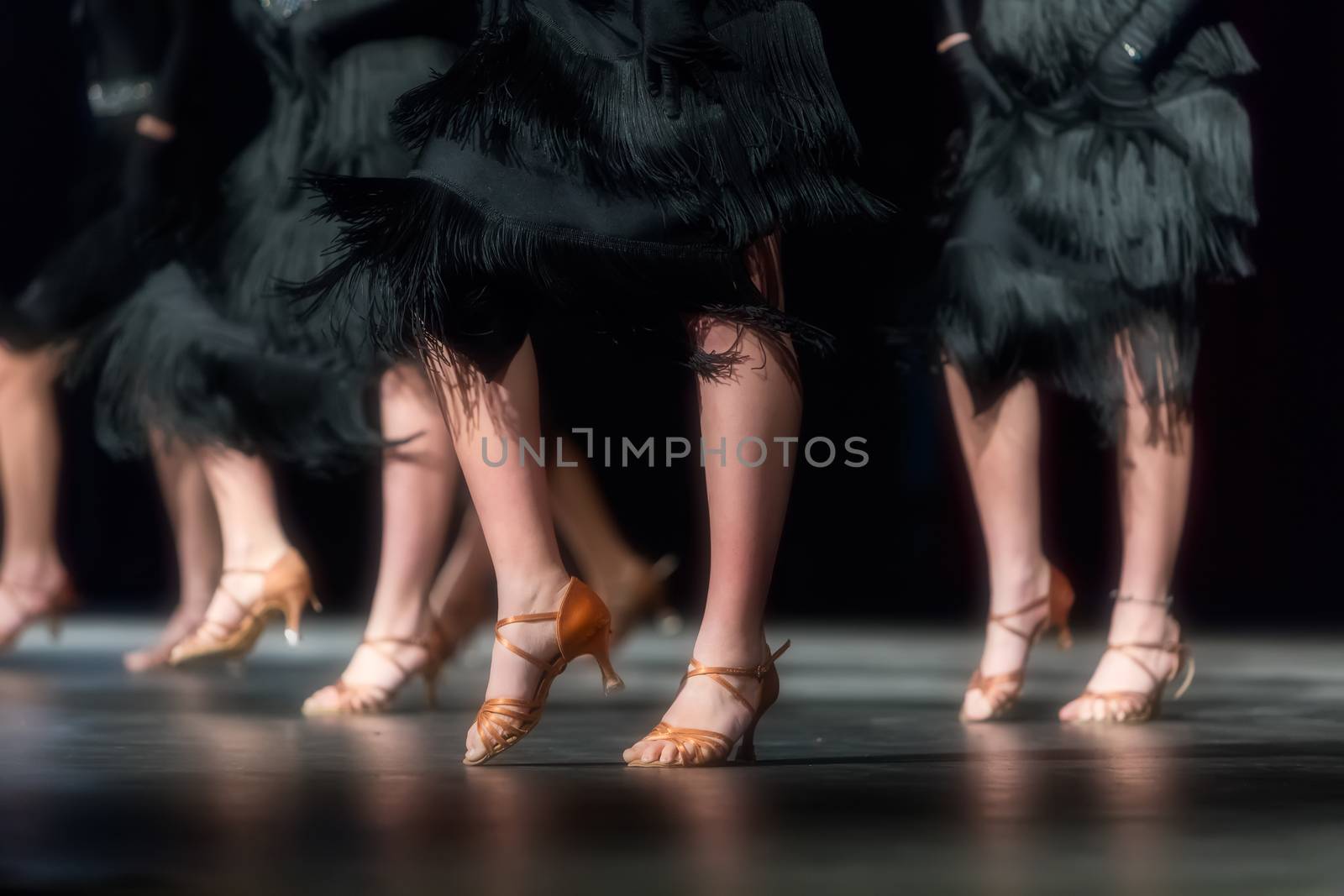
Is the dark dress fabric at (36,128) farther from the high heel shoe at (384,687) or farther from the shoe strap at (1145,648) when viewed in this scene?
the shoe strap at (1145,648)

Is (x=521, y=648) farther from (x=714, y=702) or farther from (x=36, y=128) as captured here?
(x=36, y=128)

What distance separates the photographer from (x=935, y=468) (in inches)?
212

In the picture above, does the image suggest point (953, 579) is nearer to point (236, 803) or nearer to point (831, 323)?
point (831, 323)

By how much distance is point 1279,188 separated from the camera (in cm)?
444

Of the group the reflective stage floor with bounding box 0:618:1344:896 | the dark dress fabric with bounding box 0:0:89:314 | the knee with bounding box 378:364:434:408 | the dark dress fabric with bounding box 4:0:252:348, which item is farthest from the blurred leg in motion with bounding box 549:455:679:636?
the dark dress fabric with bounding box 0:0:89:314

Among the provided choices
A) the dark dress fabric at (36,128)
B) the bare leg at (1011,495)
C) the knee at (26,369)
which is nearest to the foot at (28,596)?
the knee at (26,369)

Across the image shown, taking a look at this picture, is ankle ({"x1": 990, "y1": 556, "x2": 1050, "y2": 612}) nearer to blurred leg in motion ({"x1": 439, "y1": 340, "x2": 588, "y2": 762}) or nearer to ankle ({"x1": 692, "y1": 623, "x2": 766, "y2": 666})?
ankle ({"x1": 692, "y1": 623, "x2": 766, "y2": 666})

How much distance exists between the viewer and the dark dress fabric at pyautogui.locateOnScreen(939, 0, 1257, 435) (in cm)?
238

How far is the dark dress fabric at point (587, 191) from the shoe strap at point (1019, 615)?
0.68 m

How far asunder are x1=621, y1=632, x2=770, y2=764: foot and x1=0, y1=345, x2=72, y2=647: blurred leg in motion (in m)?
1.83

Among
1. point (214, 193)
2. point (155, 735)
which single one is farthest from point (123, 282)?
point (155, 735)

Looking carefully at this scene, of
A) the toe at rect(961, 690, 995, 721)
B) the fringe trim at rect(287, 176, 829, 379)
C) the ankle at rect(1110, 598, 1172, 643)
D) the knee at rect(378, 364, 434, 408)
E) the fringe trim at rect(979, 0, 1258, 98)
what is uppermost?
the fringe trim at rect(979, 0, 1258, 98)

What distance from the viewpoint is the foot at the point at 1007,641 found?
7.43 feet

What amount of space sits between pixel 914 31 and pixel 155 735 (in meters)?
2.14
